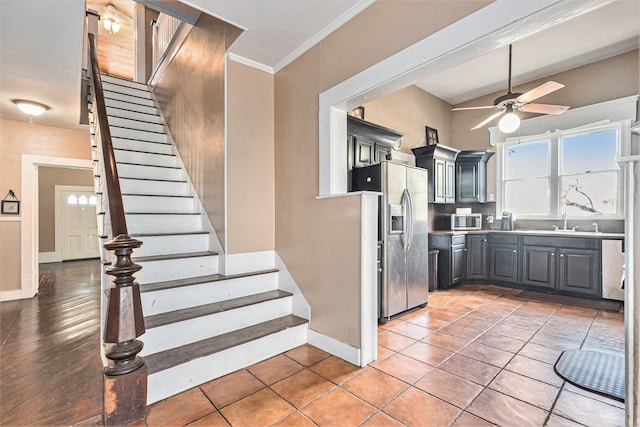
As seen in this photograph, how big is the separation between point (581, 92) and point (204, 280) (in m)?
6.02

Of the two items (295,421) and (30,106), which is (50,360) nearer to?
(295,421)

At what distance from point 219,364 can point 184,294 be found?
668mm

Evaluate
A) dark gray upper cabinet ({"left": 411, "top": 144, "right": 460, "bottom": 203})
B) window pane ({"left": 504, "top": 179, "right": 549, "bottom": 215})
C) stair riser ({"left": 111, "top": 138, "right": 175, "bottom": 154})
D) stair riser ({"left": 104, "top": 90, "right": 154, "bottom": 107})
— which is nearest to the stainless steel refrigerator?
dark gray upper cabinet ({"left": 411, "top": 144, "right": 460, "bottom": 203})

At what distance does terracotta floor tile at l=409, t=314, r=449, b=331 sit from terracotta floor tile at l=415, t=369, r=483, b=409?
983mm

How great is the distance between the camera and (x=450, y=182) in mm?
5363

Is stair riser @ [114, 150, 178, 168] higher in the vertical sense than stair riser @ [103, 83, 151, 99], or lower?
lower

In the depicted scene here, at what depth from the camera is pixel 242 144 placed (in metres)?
2.97

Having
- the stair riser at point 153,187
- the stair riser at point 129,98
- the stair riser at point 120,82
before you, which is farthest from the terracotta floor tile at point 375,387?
the stair riser at point 120,82

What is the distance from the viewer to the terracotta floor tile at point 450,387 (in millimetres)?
1870

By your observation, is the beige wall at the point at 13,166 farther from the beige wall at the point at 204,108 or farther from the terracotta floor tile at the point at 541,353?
the terracotta floor tile at the point at 541,353

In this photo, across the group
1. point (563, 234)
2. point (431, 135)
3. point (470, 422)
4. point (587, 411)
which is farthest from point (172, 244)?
point (563, 234)

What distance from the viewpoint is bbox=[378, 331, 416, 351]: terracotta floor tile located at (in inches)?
105

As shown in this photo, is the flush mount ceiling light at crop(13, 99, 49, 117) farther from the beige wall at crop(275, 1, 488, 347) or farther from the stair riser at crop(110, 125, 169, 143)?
the beige wall at crop(275, 1, 488, 347)

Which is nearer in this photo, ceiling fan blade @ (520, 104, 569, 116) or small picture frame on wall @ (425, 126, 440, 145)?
ceiling fan blade @ (520, 104, 569, 116)
